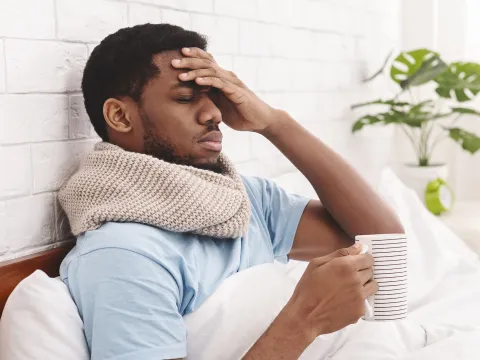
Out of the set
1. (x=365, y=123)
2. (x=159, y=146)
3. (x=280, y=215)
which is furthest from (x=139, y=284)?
(x=365, y=123)

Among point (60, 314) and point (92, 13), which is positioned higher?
point (92, 13)

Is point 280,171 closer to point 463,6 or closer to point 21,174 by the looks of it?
point 21,174

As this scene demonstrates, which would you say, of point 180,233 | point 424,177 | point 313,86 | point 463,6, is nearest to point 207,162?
point 180,233

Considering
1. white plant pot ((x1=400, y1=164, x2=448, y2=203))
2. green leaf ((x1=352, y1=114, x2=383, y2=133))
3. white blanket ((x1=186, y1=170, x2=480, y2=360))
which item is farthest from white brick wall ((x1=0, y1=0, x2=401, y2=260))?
white blanket ((x1=186, y1=170, x2=480, y2=360))

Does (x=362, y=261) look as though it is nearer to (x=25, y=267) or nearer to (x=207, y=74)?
(x=207, y=74)

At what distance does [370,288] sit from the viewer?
1.08 meters

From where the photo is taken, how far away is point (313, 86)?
2.23m

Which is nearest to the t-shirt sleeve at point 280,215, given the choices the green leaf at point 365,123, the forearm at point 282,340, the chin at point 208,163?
the chin at point 208,163

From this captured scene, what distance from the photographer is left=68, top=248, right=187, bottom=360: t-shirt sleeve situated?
0.96m

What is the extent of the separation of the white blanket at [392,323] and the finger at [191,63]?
37 centimetres

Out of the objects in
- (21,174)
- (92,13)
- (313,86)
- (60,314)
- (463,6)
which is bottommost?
(60,314)

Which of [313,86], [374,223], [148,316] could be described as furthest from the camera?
[313,86]

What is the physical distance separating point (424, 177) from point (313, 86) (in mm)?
716

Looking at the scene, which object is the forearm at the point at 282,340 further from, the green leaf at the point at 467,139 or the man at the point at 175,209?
the green leaf at the point at 467,139
